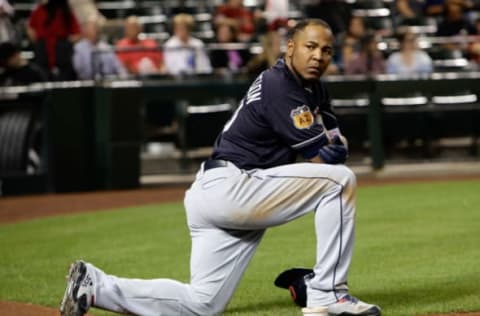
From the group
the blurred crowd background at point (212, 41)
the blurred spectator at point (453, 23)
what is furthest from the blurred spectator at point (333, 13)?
the blurred spectator at point (453, 23)

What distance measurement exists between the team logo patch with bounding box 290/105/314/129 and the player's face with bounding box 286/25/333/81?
0.18 metres

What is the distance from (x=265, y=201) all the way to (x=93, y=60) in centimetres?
903

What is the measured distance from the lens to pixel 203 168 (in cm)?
568

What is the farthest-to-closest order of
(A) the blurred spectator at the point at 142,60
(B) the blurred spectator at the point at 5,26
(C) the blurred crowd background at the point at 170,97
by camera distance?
1. (B) the blurred spectator at the point at 5,26
2. (A) the blurred spectator at the point at 142,60
3. (C) the blurred crowd background at the point at 170,97

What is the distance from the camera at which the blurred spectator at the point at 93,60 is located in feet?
46.5

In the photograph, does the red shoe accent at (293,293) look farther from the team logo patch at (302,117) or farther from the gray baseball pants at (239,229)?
the team logo patch at (302,117)

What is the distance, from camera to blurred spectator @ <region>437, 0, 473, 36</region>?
17375 millimetres

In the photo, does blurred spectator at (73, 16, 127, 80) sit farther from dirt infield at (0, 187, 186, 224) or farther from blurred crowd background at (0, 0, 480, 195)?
dirt infield at (0, 187, 186, 224)

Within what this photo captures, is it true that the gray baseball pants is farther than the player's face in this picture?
No

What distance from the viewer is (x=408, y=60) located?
50.0ft

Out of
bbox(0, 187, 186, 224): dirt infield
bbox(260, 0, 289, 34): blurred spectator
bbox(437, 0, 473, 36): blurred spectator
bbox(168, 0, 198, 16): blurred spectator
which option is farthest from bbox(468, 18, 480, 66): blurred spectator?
bbox(168, 0, 198, 16): blurred spectator

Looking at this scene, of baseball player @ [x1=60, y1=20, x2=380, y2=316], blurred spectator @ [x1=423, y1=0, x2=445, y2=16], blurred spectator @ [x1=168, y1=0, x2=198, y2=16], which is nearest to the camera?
baseball player @ [x1=60, y1=20, x2=380, y2=316]

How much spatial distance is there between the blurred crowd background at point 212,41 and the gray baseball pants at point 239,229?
346 inches

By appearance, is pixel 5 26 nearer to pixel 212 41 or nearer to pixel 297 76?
pixel 212 41
